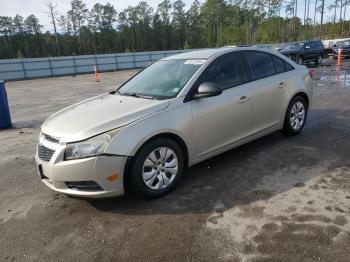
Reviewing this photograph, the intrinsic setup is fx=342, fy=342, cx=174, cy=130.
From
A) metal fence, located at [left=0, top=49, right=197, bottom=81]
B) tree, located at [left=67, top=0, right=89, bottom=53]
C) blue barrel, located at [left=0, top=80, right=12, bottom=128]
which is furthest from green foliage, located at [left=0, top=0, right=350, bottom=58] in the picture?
blue barrel, located at [left=0, top=80, right=12, bottom=128]

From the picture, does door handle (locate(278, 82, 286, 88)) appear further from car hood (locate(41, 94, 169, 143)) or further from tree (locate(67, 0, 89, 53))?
tree (locate(67, 0, 89, 53))

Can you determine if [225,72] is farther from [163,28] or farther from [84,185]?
[163,28]

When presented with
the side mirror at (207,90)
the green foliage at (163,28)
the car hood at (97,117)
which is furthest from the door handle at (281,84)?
the green foliage at (163,28)

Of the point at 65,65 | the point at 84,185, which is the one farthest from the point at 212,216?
the point at 65,65

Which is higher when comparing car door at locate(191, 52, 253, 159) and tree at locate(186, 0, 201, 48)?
tree at locate(186, 0, 201, 48)

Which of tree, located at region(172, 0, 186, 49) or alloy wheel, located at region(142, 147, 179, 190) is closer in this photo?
alloy wheel, located at region(142, 147, 179, 190)

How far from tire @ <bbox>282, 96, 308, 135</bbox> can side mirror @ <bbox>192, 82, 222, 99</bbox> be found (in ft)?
6.70

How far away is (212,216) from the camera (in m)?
3.60

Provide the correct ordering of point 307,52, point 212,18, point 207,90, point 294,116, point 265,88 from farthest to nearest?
1. point 212,18
2. point 307,52
3. point 294,116
4. point 265,88
5. point 207,90

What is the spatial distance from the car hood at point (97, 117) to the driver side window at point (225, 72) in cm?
88

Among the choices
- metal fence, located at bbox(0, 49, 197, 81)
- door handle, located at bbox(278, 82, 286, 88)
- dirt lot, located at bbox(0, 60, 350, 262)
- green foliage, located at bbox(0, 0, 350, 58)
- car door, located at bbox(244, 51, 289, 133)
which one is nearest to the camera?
dirt lot, located at bbox(0, 60, 350, 262)

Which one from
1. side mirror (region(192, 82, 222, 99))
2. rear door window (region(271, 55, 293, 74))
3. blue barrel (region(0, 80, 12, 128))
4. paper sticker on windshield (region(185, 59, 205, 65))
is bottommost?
blue barrel (region(0, 80, 12, 128))

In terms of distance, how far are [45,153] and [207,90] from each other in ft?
6.66

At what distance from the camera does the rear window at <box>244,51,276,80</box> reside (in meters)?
5.20
